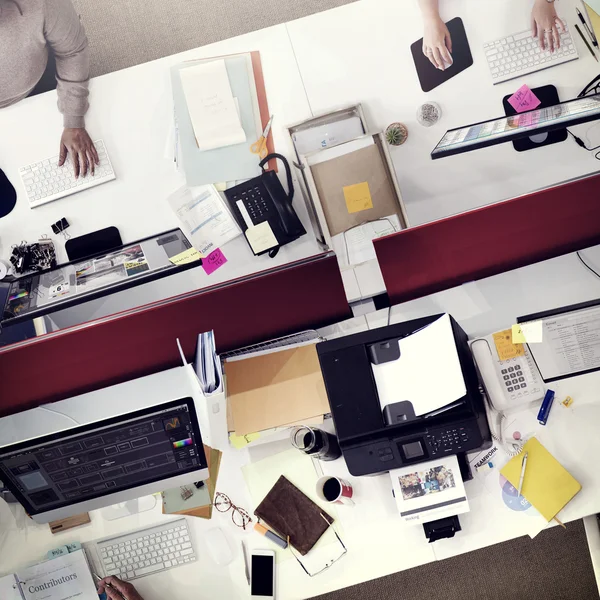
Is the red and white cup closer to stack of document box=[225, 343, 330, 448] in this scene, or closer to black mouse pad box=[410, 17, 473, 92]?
stack of document box=[225, 343, 330, 448]

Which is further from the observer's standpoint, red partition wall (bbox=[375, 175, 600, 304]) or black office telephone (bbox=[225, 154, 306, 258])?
black office telephone (bbox=[225, 154, 306, 258])

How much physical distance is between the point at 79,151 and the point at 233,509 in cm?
128

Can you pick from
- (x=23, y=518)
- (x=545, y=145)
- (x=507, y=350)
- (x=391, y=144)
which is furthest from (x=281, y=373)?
(x=545, y=145)

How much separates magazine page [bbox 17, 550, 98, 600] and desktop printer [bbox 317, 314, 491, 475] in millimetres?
940

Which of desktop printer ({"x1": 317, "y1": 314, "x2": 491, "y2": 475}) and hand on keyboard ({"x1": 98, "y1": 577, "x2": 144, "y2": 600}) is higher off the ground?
desktop printer ({"x1": 317, "y1": 314, "x2": 491, "y2": 475})

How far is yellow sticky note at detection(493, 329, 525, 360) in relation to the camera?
1.67m

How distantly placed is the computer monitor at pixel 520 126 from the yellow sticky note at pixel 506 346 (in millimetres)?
553

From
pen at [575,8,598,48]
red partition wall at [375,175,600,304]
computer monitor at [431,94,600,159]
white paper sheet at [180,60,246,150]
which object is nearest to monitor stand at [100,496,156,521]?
red partition wall at [375,175,600,304]

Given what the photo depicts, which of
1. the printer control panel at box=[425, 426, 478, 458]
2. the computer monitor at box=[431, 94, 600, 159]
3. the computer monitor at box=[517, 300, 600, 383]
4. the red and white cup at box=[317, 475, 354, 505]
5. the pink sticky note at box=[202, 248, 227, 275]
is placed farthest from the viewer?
the pink sticky note at box=[202, 248, 227, 275]

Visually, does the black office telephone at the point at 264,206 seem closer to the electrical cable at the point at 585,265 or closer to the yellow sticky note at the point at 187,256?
the yellow sticky note at the point at 187,256

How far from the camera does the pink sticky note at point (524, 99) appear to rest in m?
1.88

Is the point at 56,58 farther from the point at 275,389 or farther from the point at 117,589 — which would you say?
the point at 117,589

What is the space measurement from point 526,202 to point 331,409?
795 millimetres

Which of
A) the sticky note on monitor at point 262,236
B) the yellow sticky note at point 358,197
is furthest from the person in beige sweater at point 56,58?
the yellow sticky note at point 358,197
